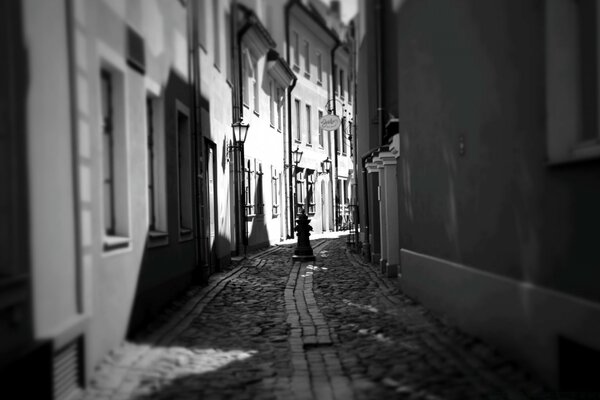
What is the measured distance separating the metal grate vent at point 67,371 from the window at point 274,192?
66.3 feet

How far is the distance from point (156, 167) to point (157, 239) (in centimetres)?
97

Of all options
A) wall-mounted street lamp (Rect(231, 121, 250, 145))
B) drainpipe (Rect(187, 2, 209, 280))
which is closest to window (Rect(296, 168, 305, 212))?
wall-mounted street lamp (Rect(231, 121, 250, 145))

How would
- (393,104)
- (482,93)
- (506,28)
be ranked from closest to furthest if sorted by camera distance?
(506,28) < (482,93) < (393,104)

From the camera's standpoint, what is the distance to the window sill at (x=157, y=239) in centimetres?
848

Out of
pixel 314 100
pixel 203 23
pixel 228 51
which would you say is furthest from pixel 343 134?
pixel 203 23

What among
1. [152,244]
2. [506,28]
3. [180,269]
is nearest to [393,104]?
[180,269]

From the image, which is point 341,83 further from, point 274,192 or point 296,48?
point 274,192

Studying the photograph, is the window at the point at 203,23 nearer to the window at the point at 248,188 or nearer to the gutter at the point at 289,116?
the window at the point at 248,188

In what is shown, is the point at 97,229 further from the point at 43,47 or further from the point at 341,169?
the point at 341,169

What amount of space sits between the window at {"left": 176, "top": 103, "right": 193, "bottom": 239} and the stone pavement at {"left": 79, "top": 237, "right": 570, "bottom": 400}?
1201 mm

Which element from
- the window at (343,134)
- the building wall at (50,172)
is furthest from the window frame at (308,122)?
the building wall at (50,172)

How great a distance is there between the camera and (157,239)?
29.1ft

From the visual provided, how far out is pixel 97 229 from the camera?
19.9 ft

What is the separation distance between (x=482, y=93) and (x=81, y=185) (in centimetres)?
355
